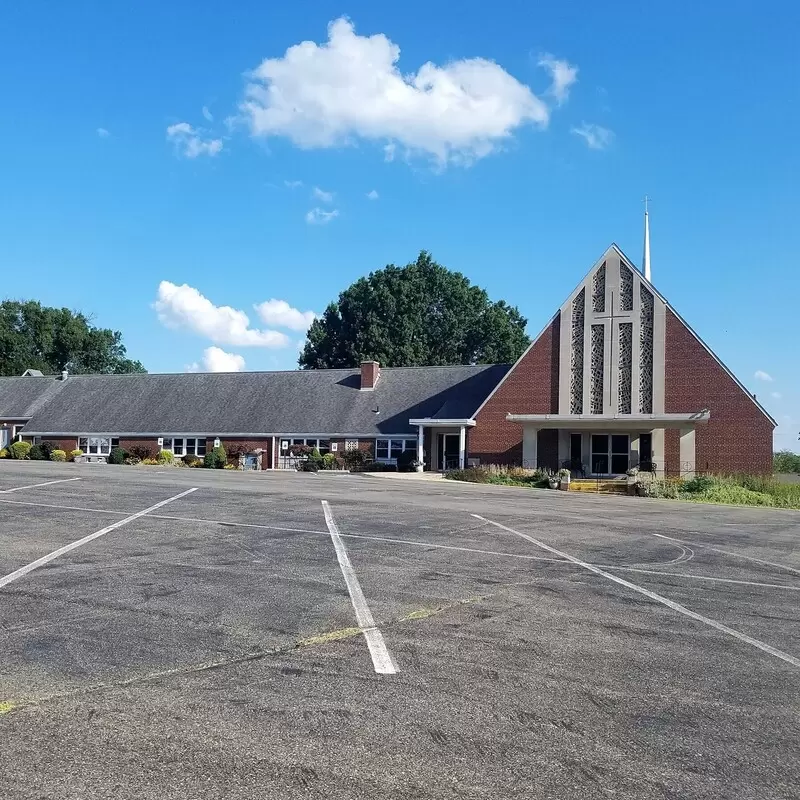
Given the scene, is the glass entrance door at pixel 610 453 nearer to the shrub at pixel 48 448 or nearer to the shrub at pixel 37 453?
the shrub at pixel 48 448

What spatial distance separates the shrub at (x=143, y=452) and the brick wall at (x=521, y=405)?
20474 millimetres

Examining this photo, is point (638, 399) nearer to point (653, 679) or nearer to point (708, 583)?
point (708, 583)

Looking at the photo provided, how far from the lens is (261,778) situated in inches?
170

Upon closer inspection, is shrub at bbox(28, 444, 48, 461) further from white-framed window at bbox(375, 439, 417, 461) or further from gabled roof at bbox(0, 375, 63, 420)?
white-framed window at bbox(375, 439, 417, 461)

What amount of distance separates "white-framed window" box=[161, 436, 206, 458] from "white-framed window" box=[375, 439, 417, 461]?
1127cm

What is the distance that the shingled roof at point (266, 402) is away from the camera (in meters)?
46.9

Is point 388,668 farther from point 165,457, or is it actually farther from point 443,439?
point 165,457

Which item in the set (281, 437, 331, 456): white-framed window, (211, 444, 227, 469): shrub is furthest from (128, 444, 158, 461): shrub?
(281, 437, 331, 456): white-framed window

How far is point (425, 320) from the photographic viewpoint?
75.1 m

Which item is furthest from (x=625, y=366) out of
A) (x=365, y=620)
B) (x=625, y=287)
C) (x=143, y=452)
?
(x=365, y=620)

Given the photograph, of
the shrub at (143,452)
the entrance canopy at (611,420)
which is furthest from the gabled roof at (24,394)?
the entrance canopy at (611,420)

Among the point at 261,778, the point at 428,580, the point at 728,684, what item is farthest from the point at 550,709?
the point at 428,580

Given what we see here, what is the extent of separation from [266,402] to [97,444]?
11.4m

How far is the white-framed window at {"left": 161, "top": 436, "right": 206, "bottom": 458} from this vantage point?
49.1m
